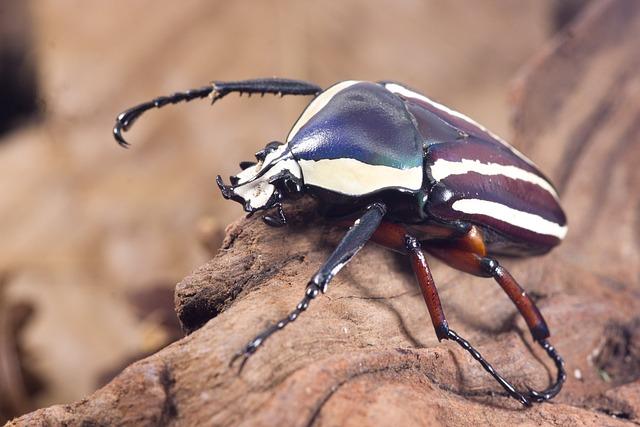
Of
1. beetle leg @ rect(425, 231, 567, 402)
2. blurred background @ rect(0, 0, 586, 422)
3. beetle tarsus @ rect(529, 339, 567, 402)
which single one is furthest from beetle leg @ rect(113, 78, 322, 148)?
blurred background @ rect(0, 0, 586, 422)

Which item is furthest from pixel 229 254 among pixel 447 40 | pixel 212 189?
pixel 447 40

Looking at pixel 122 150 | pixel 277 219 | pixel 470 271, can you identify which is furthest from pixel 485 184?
pixel 122 150

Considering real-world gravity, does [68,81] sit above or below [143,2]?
below

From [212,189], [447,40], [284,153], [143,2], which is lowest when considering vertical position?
[284,153]

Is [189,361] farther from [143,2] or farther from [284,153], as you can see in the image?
[143,2]

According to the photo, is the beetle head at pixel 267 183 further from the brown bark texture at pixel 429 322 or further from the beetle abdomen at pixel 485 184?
the beetle abdomen at pixel 485 184

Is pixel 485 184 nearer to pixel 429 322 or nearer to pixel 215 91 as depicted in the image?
pixel 429 322
